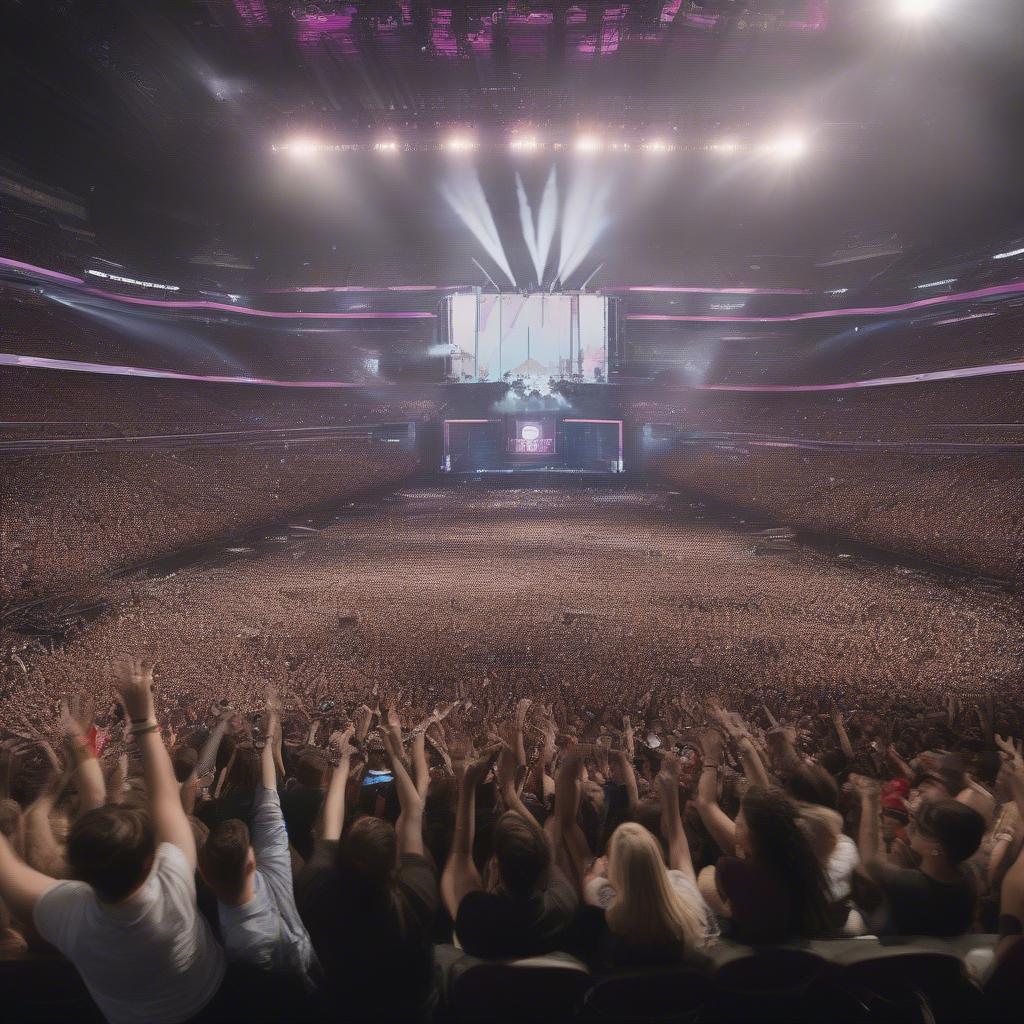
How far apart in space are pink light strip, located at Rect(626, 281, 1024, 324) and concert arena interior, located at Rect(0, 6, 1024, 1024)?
0.05 m

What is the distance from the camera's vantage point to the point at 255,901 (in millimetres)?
1653

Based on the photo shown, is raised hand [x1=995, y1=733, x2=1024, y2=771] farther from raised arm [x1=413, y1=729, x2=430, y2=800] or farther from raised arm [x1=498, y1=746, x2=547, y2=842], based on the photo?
raised arm [x1=413, y1=729, x2=430, y2=800]

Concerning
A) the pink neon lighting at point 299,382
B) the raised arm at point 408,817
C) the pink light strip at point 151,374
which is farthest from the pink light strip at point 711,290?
the raised arm at point 408,817

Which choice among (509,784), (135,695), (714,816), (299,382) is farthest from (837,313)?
(135,695)

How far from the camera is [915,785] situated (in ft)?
9.62

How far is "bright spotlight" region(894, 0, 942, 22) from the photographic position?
5211 mm

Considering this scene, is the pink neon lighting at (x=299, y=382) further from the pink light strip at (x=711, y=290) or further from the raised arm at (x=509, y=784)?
the raised arm at (x=509, y=784)

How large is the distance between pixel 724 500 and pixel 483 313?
11.1 ft

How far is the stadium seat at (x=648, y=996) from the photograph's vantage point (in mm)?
1585

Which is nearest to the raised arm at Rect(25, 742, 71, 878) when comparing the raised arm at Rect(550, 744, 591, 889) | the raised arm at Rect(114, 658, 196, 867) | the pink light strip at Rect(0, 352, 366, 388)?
the raised arm at Rect(114, 658, 196, 867)

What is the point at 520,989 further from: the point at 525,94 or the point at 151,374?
the point at 151,374

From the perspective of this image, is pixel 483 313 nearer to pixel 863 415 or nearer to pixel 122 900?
pixel 863 415

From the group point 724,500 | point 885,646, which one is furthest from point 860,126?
point 885,646

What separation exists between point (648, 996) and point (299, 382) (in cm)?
738
